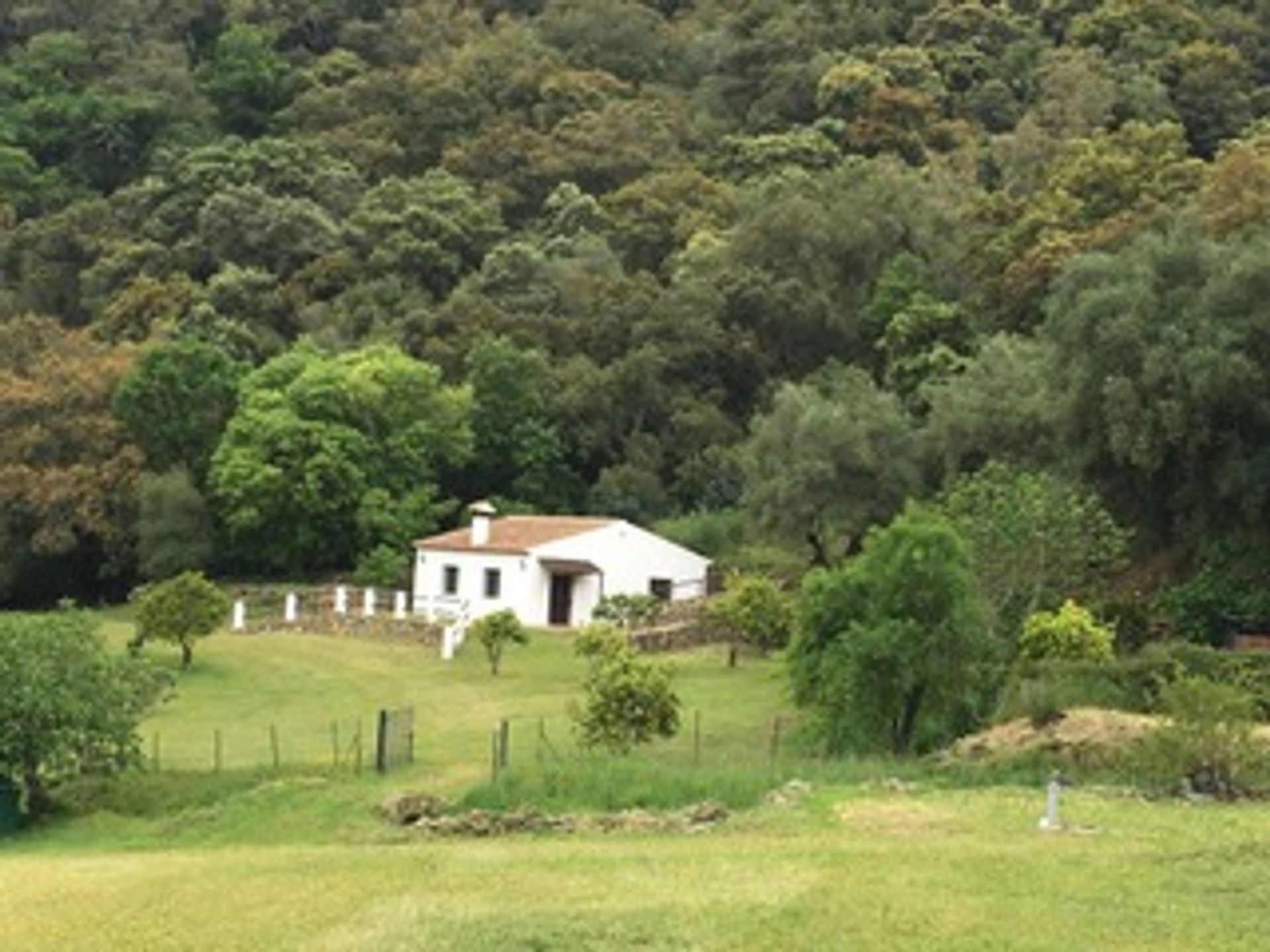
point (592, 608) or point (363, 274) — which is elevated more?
point (363, 274)

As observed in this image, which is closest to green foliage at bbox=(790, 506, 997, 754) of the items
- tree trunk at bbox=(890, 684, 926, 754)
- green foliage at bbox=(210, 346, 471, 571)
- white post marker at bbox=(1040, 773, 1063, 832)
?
tree trunk at bbox=(890, 684, 926, 754)

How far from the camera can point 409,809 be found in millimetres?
26016

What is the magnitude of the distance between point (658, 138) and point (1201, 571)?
5660 cm

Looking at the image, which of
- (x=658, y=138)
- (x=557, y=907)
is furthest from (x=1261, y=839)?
(x=658, y=138)

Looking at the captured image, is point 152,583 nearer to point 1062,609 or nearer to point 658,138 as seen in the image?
point 1062,609

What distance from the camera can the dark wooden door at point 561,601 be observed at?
181 feet

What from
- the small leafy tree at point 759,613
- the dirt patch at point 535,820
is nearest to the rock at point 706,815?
the dirt patch at point 535,820

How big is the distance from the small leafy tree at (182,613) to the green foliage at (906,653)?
757 inches

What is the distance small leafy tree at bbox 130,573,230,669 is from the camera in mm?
44656

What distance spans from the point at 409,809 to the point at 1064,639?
1329 cm

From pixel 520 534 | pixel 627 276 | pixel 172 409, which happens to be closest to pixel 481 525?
pixel 520 534

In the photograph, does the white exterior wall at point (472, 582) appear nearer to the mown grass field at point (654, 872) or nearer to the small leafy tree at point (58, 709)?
the small leafy tree at point (58, 709)

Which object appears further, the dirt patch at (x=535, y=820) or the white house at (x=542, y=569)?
the white house at (x=542, y=569)

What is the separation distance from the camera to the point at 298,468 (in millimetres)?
60062
